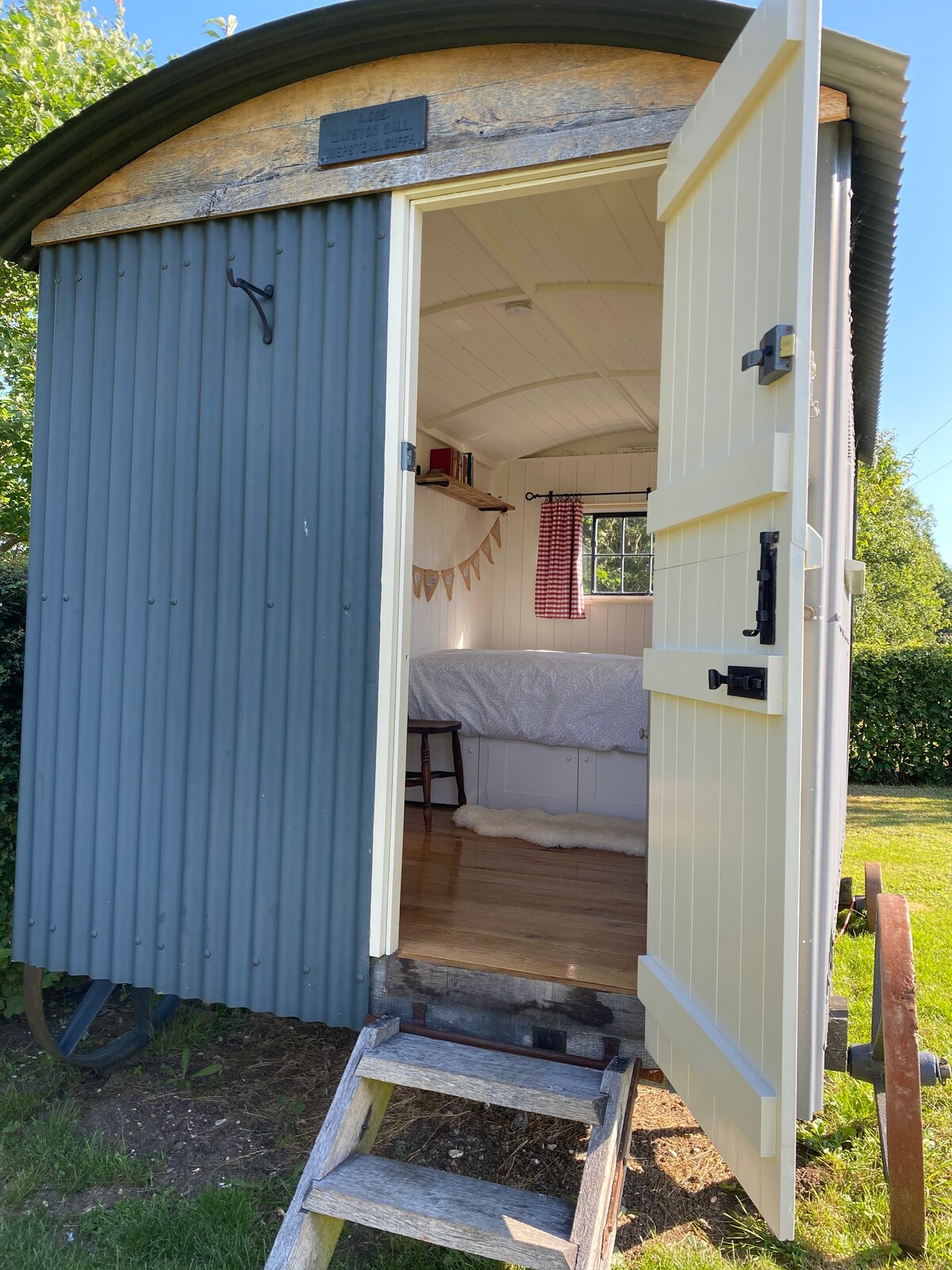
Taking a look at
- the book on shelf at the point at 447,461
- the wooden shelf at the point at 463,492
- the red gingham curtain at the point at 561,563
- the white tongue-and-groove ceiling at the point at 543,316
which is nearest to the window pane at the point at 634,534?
the red gingham curtain at the point at 561,563

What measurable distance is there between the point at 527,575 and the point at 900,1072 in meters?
5.26

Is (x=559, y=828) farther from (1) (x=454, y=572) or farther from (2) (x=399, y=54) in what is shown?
(2) (x=399, y=54)

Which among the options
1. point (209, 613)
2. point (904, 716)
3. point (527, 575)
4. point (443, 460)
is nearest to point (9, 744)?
point (209, 613)

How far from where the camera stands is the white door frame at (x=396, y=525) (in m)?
2.38

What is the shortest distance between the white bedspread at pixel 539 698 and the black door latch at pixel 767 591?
2.61 metres

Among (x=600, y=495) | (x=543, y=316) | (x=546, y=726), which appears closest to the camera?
(x=543, y=316)

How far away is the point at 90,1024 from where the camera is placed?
3.20 metres

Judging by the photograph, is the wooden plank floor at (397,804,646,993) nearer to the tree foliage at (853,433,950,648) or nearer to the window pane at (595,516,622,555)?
the window pane at (595,516,622,555)

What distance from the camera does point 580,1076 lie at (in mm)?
2072

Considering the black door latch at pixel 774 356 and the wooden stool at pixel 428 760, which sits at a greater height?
the black door latch at pixel 774 356

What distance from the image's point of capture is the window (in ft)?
22.5

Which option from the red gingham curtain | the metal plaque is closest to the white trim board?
the metal plaque

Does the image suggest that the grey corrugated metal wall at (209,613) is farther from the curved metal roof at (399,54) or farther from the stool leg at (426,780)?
the stool leg at (426,780)

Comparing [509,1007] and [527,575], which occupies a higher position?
[527,575]
